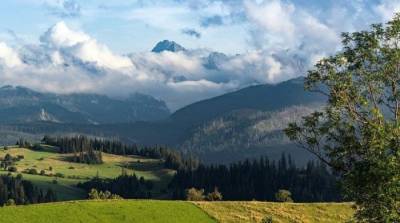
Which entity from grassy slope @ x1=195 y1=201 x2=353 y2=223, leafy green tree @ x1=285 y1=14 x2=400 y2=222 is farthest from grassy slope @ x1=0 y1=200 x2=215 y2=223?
leafy green tree @ x1=285 y1=14 x2=400 y2=222

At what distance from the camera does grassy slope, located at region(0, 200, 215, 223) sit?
326 feet

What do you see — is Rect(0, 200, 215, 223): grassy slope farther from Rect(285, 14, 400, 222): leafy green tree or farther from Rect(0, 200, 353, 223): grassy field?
Rect(285, 14, 400, 222): leafy green tree

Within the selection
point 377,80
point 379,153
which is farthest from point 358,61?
point 379,153

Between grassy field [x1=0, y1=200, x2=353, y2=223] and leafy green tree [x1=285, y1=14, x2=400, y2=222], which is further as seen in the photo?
grassy field [x1=0, y1=200, x2=353, y2=223]

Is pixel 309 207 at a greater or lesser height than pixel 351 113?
lesser

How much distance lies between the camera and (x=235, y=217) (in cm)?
10744

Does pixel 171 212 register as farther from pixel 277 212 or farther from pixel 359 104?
pixel 359 104

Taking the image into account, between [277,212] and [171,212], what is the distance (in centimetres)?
1893

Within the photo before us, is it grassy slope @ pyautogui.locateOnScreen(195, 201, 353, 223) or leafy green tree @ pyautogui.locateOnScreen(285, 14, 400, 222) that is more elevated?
leafy green tree @ pyautogui.locateOnScreen(285, 14, 400, 222)

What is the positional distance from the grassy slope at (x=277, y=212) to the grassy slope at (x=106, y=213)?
3099 millimetres

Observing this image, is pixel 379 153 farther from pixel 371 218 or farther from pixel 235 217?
pixel 235 217

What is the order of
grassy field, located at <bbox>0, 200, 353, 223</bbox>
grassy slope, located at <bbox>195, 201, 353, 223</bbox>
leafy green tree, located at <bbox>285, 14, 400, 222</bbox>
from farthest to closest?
grassy slope, located at <bbox>195, 201, 353, 223</bbox> → grassy field, located at <bbox>0, 200, 353, 223</bbox> → leafy green tree, located at <bbox>285, 14, 400, 222</bbox>

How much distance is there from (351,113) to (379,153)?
6305 millimetres

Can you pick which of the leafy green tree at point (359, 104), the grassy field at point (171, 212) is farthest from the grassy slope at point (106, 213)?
the leafy green tree at point (359, 104)
